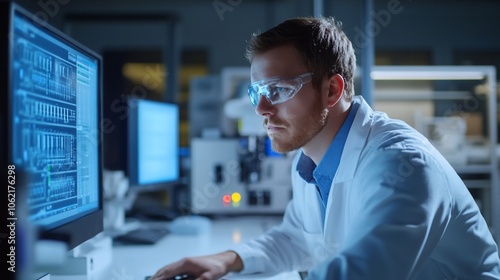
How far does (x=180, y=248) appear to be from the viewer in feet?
4.76

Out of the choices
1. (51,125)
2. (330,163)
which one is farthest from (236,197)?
(51,125)

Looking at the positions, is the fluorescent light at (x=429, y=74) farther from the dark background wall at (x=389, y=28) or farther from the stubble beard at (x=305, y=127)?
the dark background wall at (x=389, y=28)

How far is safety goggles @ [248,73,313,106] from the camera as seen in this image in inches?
40.5

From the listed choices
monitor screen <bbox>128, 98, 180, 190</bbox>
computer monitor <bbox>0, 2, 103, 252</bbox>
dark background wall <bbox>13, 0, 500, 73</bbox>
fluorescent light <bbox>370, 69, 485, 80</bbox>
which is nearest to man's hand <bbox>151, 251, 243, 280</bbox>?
computer monitor <bbox>0, 2, 103, 252</bbox>

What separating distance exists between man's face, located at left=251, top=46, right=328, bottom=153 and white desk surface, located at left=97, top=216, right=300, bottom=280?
412mm

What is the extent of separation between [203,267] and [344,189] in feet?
1.33

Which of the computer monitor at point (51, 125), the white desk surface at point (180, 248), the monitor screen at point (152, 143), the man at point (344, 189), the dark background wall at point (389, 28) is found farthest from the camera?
the dark background wall at point (389, 28)

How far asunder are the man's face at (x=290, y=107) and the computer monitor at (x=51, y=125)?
434 millimetres

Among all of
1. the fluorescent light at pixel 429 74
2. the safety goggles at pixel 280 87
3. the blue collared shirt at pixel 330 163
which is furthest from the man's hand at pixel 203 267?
the fluorescent light at pixel 429 74

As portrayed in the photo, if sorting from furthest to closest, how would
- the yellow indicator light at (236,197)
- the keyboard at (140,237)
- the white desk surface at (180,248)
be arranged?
the yellow indicator light at (236,197) → the keyboard at (140,237) → the white desk surface at (180,248)

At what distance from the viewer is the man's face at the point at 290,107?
40.6 inches

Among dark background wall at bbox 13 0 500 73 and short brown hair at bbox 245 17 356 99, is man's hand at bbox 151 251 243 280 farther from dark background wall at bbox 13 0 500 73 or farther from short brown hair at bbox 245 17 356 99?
dark background wall at bbox 13 0 500 73

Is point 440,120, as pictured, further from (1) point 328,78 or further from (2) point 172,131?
(1) point 328,78

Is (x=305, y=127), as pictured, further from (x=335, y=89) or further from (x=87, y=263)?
(x=87, y=263)
